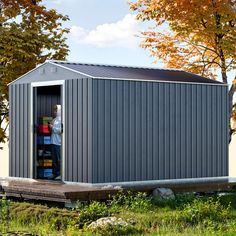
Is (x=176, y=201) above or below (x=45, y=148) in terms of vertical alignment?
below

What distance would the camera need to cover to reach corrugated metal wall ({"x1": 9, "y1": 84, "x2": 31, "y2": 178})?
57.8 ft

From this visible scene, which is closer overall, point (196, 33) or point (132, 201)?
point (132, 201)

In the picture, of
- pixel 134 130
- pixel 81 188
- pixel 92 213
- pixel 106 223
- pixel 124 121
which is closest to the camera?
pixel 106 223

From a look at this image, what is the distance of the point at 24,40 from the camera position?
24.5 meters

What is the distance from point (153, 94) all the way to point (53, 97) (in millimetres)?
3247

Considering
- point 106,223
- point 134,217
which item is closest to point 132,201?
point 134,217

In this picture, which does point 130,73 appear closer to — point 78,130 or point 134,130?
point 134,130

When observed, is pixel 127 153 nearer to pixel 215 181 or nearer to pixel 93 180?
pixel 93 180

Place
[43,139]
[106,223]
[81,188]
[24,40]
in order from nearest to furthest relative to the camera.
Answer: [106,223] < [81,188] < [43,139] < [24,40]

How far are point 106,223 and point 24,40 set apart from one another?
13.2m

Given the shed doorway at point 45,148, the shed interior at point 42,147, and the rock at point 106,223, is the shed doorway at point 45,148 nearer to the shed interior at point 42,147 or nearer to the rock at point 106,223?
the shed interior at point 42,147

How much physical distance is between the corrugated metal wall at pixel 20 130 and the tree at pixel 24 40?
5.41m

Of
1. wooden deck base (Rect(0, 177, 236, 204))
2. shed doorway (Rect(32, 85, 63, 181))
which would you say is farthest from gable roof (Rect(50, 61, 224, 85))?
wooden deck base (Rect(0, 177, 236, 204))

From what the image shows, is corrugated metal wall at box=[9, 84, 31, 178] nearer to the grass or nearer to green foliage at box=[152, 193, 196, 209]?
the grass
